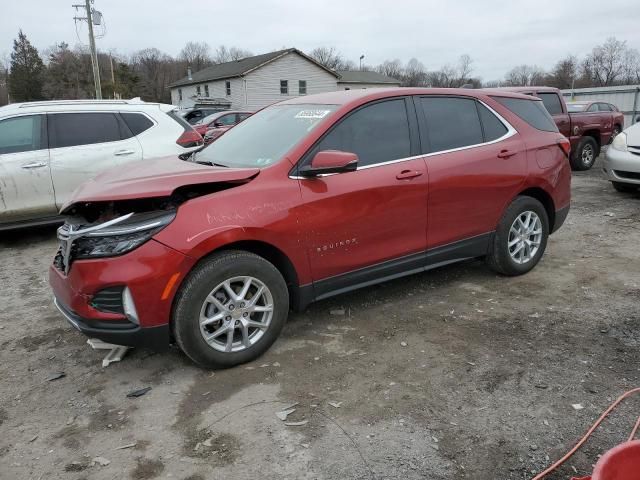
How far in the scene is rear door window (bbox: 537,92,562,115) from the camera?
11.3 meters

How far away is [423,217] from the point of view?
4172 millimetres

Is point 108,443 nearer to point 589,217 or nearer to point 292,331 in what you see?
point 292,331

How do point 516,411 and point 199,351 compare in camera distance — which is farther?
point 199,351

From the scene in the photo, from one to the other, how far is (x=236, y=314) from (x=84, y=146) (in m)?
4.41

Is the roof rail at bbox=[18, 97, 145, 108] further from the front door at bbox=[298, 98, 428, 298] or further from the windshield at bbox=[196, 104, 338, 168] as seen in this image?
the front door at bbox=[298, 98, 428, 298]

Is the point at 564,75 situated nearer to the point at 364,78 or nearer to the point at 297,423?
the point at 364,78

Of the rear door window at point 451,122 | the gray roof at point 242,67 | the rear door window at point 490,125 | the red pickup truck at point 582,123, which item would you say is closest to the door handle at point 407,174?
the rear door window at point 451,122

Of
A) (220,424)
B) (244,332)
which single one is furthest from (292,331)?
(220,424)

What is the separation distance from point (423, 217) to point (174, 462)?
256 centimetres

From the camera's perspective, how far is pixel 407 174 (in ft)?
13.2

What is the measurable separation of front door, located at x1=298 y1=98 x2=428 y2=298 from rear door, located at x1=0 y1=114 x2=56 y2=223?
4.34 meters

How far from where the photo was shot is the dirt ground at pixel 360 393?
261cm

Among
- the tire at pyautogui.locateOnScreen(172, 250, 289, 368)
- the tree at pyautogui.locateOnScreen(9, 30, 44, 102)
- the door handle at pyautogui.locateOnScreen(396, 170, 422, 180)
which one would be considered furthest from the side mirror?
the tree at pyautogui.locateOnScreen(9, 30, 44, 102)

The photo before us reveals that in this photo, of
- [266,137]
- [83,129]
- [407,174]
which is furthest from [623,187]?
[83,129]
